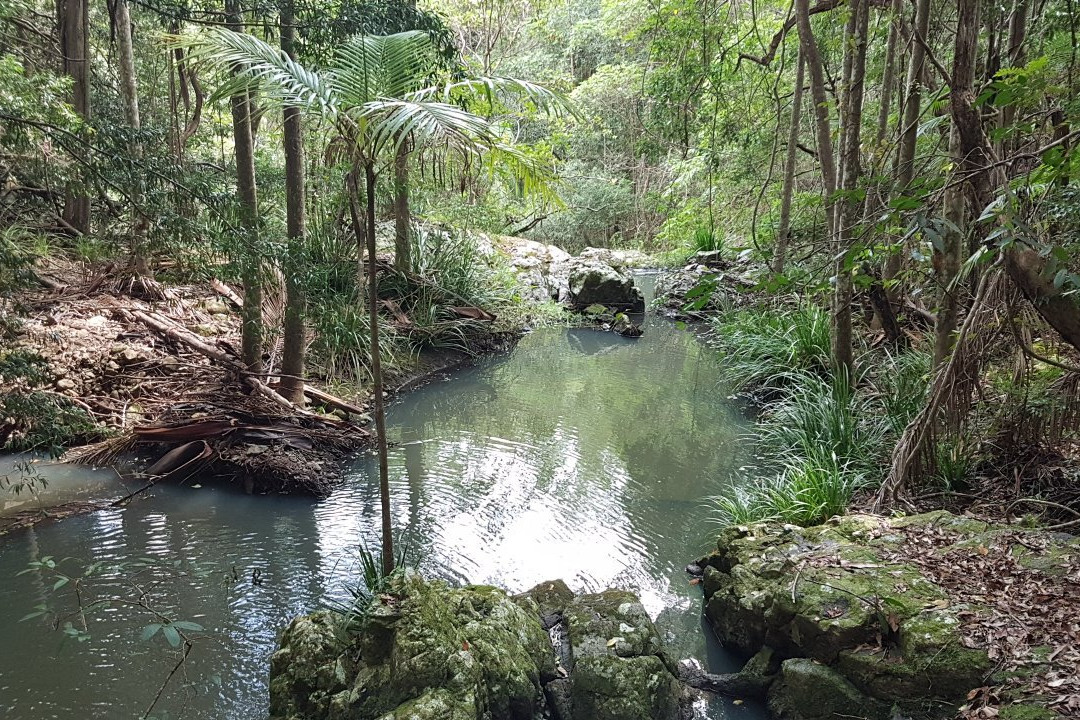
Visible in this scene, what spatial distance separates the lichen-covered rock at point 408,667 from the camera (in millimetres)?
2641

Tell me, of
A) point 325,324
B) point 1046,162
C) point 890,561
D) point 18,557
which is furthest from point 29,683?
point 1046,162

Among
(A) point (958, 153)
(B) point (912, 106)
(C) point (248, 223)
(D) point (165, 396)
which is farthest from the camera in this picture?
(B) point (912, 106)

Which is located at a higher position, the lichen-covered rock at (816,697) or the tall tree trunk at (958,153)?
the tall tree trunk at (958,153)

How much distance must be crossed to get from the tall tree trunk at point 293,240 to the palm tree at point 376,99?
0.96m

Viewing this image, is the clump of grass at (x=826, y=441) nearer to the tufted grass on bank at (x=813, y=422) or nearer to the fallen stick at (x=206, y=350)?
the tufted grass on bank at (x=813, y=422)

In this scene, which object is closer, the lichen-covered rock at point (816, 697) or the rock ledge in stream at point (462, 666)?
the rock ledge in stream at point (462, 666)

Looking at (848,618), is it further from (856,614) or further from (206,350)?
(206,350)

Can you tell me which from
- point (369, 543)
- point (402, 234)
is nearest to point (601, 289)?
point (402, 234)

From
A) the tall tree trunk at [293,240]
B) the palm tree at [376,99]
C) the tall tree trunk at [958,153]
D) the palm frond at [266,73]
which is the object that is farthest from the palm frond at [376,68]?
the tall tree trunk at [958,153]

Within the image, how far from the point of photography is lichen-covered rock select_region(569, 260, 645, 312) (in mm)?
13523

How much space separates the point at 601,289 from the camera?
1355 centimetres

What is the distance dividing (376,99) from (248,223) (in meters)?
1.55

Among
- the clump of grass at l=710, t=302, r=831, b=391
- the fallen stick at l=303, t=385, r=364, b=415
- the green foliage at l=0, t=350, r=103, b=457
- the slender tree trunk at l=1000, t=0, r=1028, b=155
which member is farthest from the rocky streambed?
the clump of grass at l=710, t=302, r=831, b=391

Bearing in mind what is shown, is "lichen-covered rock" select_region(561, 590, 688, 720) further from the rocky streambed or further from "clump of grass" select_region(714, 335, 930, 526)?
"clump of grass" select_region(714, 335, 930, 526)
